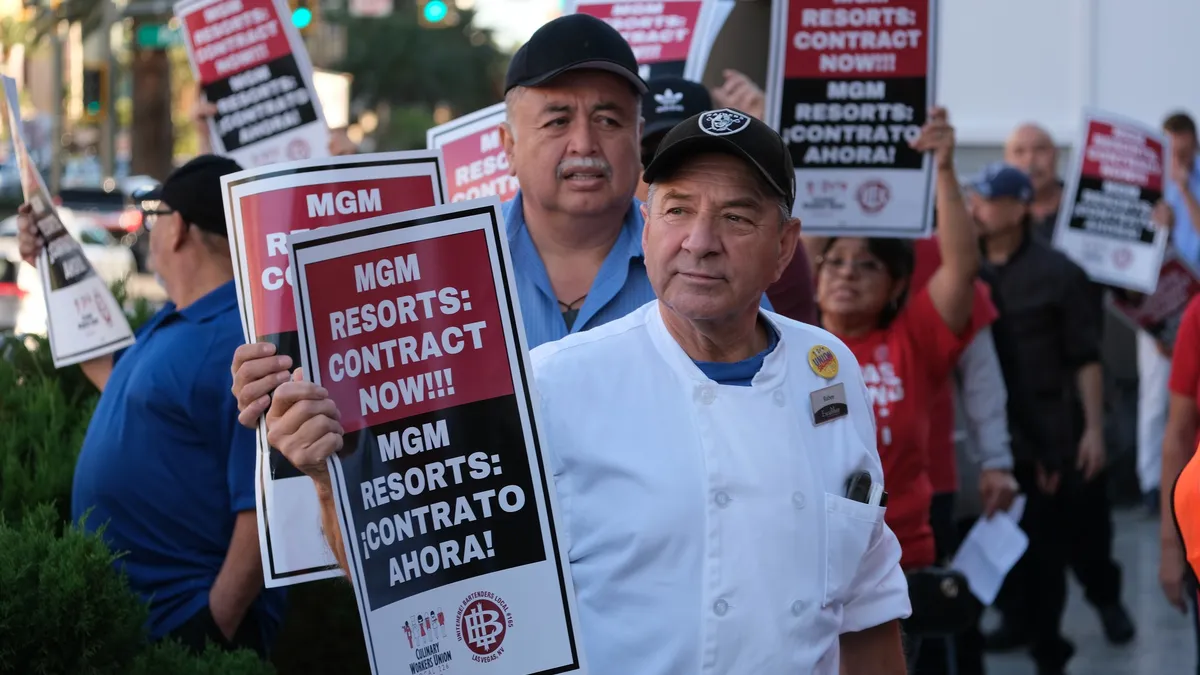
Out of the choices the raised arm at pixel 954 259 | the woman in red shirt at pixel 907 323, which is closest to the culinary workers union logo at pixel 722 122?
the woman in red shirt at pixel 907 323

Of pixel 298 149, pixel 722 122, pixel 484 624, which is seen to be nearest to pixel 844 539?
pixel 484 624

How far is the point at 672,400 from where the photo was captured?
9.77 ft

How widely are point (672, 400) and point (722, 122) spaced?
48 cm

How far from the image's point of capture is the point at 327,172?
11.9ft

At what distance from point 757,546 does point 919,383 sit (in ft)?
10.2

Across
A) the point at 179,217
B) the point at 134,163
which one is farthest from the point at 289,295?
the point at 134,163

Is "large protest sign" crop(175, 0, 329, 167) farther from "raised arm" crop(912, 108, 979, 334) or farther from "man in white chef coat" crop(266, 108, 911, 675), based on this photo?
"man in white chef coat" crop(266, 108, 911, 675)

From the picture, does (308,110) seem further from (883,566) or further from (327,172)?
(883,566)

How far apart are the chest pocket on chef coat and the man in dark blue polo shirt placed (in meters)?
1.87

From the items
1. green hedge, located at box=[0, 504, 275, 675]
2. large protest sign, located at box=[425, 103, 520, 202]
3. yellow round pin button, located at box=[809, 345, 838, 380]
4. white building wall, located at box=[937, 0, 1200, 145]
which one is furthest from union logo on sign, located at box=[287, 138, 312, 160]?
white building wall, located at box=[937, 0, 1200, 145]

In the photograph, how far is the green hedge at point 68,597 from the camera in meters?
3.55

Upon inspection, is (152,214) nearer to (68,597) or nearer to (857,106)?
(68,597)

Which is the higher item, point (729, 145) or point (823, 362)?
point (729, 145)

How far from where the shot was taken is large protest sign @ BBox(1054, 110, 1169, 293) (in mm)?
9055
